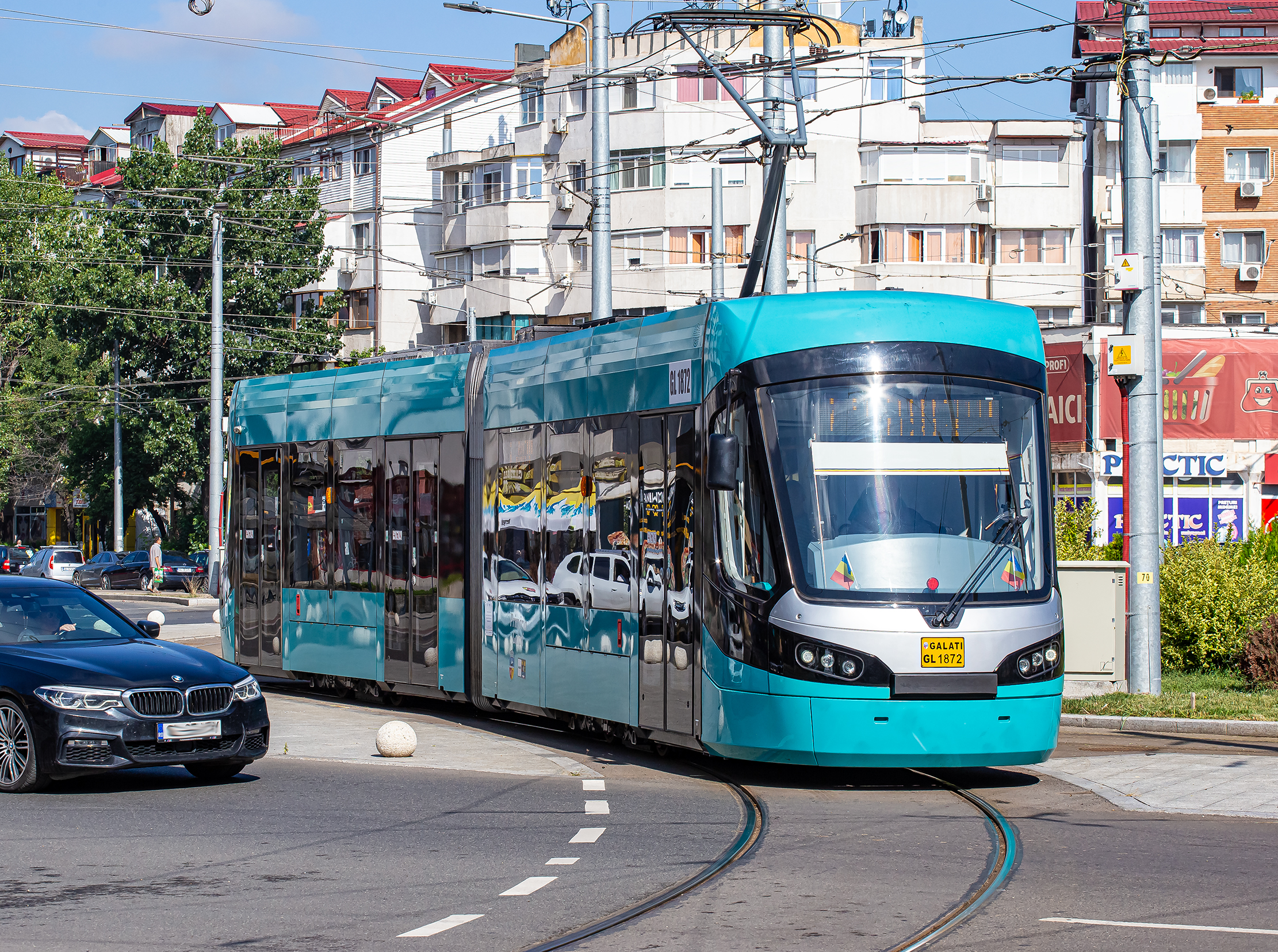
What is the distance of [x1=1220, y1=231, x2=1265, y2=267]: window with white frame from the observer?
59219 mm

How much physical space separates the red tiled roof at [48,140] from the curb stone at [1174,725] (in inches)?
4071

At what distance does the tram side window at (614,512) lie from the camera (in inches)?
521

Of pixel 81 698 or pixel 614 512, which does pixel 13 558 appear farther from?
pixel 81 698

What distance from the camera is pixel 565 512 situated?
1428cm

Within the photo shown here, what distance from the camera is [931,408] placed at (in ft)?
38.4

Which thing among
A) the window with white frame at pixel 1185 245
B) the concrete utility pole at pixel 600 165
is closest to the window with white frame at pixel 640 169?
the window with white frame at pixel 1185 245

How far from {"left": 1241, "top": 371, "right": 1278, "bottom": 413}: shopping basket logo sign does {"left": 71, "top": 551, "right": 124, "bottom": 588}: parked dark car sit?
38.1 meters

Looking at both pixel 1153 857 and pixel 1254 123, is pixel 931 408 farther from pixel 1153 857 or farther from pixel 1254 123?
pixel 1254 123

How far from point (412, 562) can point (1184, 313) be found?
4773cm

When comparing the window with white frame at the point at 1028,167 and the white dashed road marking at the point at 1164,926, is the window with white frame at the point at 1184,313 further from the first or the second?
the white dashed road marking at the point at 1164,926

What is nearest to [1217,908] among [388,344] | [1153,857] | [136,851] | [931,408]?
[1153,857]

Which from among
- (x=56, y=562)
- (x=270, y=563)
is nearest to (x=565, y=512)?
(x=270, y=563)

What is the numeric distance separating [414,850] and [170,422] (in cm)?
5374

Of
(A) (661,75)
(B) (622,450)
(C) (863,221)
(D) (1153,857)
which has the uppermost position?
(C) (863,221)
